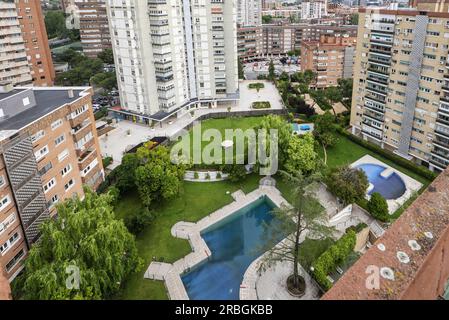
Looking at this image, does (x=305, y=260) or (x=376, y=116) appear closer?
(x=305, y=260)

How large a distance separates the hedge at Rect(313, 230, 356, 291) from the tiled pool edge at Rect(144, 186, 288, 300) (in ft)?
16.6

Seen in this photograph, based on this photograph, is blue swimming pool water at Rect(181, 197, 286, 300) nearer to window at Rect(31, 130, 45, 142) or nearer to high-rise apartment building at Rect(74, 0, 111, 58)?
window at Rect(31, 130, 45, 142)

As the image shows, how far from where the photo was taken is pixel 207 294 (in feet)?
80.8

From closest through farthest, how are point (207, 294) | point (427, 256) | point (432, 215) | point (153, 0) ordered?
point (427, 256), point (432, 215), point (207, 294), point (153, 0)

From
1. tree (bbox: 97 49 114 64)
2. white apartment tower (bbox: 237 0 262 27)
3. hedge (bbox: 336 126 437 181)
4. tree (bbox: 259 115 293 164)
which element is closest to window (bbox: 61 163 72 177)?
tree (bbox: 259 115 293 164)

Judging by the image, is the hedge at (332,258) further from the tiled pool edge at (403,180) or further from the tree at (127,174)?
the tree at (127,174)

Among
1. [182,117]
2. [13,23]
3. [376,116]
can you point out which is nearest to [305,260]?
[376,116]

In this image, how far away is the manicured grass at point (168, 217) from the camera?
981 inches

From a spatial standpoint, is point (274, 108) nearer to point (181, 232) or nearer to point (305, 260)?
point (181, 232)

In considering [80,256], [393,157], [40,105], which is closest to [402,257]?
[80,256]

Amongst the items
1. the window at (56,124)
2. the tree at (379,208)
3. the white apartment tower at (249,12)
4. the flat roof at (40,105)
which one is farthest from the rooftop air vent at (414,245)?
the white apartment tower at (249,12)

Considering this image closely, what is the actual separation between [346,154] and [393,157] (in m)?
5.22

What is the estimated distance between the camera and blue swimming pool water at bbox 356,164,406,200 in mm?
35812

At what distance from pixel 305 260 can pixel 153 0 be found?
39.7 meters
